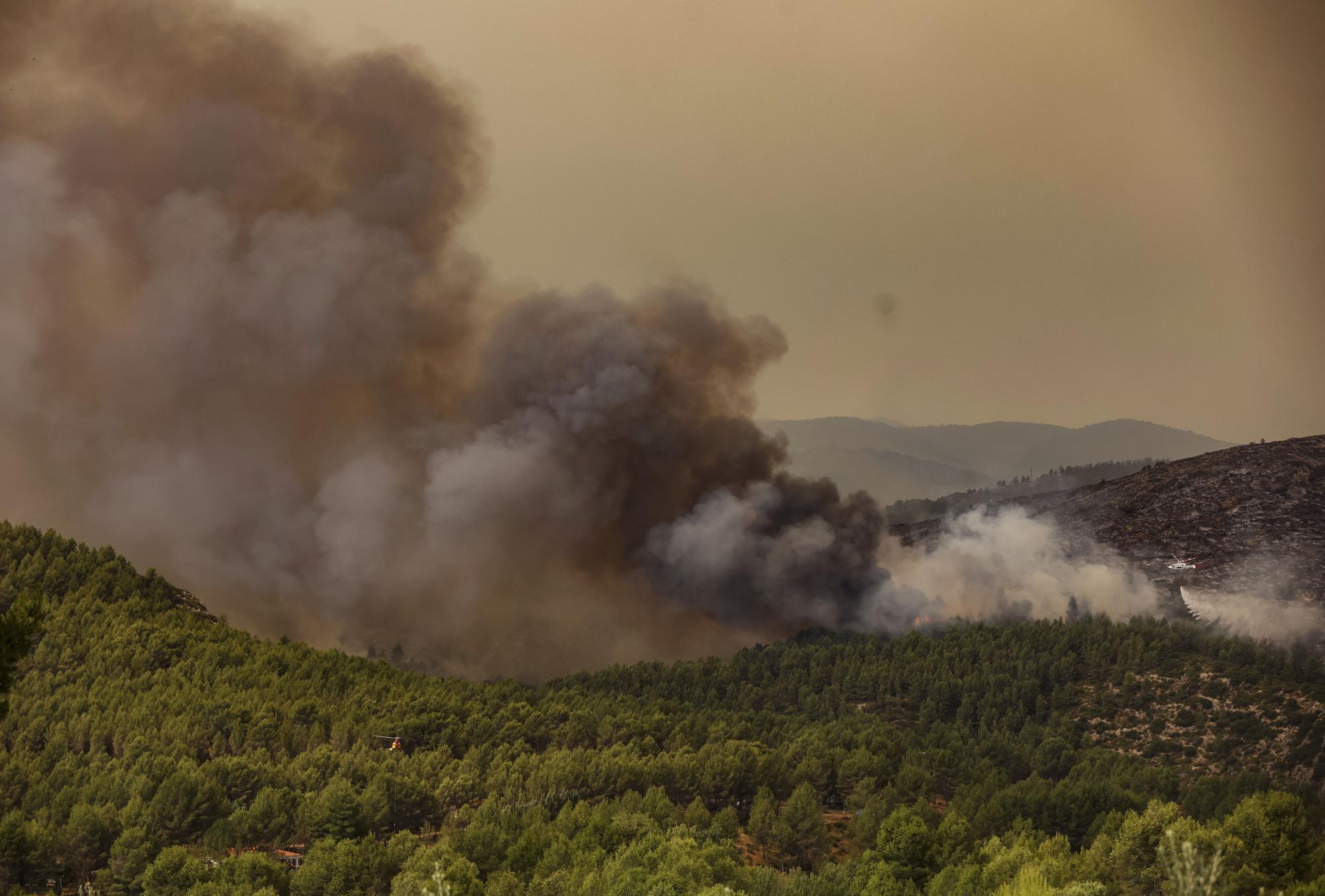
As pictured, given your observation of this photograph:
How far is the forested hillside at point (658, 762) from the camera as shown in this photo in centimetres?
6844

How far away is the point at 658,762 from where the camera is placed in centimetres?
9394

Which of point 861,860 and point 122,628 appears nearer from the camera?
point 861,860

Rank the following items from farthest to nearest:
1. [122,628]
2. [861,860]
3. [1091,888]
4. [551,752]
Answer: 1. [122,628]
2. [551,752]
3. [861,860]
4. [1091,888]

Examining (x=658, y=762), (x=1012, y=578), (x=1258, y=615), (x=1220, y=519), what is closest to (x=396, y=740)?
(x=658, y=762)

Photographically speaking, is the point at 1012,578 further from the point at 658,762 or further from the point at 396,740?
the point at 396,740

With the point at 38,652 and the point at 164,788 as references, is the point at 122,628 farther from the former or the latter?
the point at 164,788

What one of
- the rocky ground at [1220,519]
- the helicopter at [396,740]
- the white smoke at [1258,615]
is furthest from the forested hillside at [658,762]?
the rocky ground at [1220,519]

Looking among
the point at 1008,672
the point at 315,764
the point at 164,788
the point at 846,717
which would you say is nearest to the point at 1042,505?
the point at 1008,672

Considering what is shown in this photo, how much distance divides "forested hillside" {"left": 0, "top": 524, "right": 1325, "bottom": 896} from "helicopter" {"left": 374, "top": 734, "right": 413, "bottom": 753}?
0.53m

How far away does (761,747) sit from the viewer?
3947 inches

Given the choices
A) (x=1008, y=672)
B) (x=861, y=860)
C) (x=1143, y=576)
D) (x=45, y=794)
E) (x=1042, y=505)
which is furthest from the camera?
(x=1042, y=505)

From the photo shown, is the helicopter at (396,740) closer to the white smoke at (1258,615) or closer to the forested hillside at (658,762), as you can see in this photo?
the forested hillside at (658,762)

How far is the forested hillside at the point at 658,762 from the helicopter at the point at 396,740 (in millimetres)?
528

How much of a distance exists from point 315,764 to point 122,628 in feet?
102
